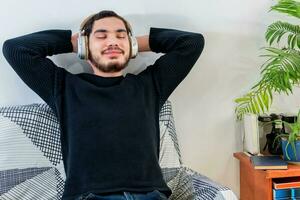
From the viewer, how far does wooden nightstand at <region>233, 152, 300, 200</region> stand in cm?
179

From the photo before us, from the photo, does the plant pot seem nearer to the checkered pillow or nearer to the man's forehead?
the man's forehead

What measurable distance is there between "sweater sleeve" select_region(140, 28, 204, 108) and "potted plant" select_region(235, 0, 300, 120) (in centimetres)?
35

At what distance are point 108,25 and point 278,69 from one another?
78 centimetres

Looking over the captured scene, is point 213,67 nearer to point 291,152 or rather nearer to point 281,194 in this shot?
point 291,152

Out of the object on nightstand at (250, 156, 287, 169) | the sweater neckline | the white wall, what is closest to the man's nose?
the sweater neckline

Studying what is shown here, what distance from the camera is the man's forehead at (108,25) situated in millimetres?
1712

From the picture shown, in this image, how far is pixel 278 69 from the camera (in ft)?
5.82

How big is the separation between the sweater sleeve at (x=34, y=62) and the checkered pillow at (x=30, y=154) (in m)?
0.10

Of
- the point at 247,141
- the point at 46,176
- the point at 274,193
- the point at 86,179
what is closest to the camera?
the point at 86,179

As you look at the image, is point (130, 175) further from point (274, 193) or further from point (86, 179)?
point (274, 193)

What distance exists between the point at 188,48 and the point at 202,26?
0.32 meters

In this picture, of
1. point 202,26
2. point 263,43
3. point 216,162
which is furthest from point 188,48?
point 216,162

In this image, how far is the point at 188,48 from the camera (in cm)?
181

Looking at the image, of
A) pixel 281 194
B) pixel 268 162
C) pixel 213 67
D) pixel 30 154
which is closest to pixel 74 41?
pixel 30 154
